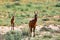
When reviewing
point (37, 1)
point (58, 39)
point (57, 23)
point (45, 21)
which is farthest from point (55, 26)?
point (37, 1)

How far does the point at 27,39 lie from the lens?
603 inches

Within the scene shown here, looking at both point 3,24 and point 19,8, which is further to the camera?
point 19,8

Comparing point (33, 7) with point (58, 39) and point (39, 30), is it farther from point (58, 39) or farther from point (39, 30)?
point (58, 39)

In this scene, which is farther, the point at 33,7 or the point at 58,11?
the point at 33,7

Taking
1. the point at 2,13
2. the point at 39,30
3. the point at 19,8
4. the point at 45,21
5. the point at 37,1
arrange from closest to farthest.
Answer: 1. the point at 39,30
2. the point at 45,21
3. the point at 2,13
4. the point at 19,8
5. the point at 37,1

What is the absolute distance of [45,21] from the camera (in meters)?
22.1

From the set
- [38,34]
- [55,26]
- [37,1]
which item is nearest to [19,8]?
[37,1]

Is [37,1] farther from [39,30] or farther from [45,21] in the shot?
[39,30]

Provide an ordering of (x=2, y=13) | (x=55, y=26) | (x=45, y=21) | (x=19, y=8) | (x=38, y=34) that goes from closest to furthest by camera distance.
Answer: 1. (x=38, y=34)
2. (x=55, y=26)
3. (x=45, y=21)
4. (x=2, y=13)
5. (x=19, y=8)

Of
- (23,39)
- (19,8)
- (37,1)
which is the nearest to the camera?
(23,39)

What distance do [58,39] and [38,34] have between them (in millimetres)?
1735

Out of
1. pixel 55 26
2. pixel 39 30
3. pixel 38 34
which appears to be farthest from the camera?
pixel 55 26

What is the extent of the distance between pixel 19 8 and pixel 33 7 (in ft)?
6.14

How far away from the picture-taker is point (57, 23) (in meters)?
20.8
